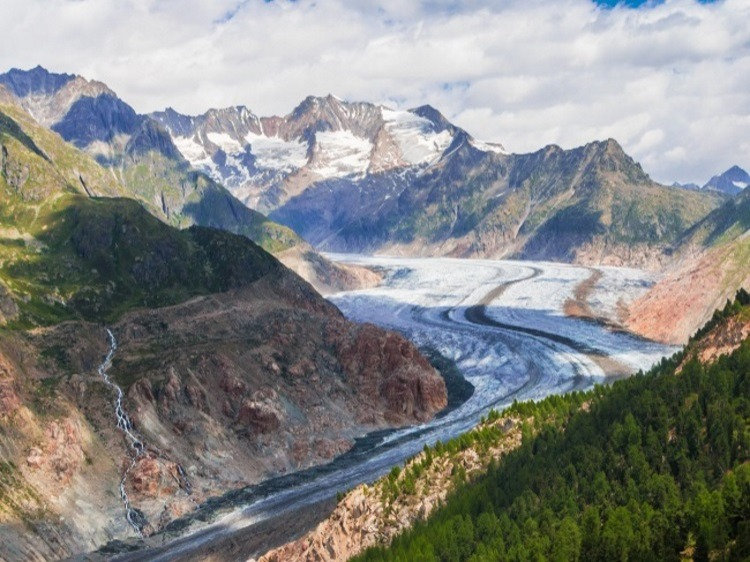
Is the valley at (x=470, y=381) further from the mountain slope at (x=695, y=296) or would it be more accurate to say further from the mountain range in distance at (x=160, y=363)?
the mountain slope at (x=695, y=296)

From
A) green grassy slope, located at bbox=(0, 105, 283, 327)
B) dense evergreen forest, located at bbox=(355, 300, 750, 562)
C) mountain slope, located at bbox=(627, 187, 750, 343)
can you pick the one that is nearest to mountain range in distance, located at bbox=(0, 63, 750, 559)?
green grassy slope, located at bbox=(0, 105, 283, 327)

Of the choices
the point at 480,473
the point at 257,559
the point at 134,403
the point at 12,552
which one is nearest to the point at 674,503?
the point at 480,473

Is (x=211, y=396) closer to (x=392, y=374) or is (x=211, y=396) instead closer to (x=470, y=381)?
(x=392, y=374)

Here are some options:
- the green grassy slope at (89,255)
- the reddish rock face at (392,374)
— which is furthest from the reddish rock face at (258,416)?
the green grassy slope at (89,255)

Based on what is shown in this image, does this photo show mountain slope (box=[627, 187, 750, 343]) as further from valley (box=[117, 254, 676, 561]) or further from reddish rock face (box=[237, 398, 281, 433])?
reddish rock face (box=[237, 398, 281, 433])

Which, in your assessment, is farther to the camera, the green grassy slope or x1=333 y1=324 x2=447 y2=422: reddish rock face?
the green grassy slope

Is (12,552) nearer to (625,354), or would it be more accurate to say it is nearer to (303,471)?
(303,471)
